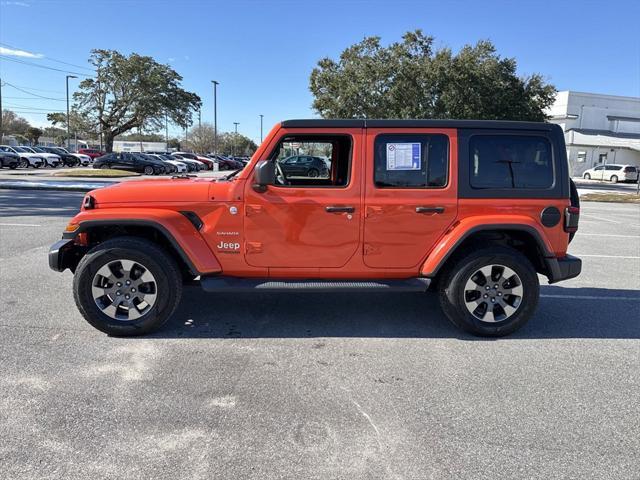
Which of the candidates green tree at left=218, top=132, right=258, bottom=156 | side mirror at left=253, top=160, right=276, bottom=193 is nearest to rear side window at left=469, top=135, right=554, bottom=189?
side mirror at left=253, top=160, right=276, bottom=193

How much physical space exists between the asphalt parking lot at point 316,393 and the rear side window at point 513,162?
143cm

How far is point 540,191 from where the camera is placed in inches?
168

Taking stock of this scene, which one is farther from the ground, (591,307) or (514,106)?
(514,106)

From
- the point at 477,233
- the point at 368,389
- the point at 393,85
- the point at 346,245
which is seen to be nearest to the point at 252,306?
the point at 346,245

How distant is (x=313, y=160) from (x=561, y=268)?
2.56m

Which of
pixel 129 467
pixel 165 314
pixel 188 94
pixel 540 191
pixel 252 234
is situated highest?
pixel 188 94

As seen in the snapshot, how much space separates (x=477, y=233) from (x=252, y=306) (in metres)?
2.42

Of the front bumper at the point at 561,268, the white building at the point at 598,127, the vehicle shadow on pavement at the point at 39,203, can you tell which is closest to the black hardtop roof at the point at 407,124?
the front bumper at the point at 561,268

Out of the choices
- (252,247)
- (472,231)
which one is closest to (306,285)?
(252,247)

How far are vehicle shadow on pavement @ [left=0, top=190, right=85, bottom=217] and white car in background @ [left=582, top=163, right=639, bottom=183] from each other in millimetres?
40777

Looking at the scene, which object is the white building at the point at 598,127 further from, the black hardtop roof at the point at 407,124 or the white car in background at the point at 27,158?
the black hardtop roof at the point at 407,124

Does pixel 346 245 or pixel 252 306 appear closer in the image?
pixel 346 245

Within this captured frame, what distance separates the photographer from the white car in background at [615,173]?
39.1 metres

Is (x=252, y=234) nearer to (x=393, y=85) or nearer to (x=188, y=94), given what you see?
(x=393, y=85)
